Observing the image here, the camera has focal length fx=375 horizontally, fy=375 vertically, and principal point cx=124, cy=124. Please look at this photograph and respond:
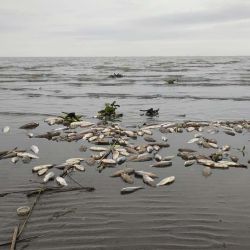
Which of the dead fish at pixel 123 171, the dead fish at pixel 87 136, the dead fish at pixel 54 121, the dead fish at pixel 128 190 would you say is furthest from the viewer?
the dead fish at pixel 54 121

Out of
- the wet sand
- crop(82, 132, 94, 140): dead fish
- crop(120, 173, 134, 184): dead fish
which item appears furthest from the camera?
crop(82, 132, 94, 140): dead fish

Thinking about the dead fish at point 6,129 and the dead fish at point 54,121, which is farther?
the dead fish at point 54,121

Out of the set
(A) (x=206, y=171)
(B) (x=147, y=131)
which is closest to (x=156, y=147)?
(B) (x=147, y=131)

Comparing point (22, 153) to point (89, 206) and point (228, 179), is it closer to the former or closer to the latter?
point (89, 206)

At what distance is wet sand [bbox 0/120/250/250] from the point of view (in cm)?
567

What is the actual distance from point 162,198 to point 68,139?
5.52m

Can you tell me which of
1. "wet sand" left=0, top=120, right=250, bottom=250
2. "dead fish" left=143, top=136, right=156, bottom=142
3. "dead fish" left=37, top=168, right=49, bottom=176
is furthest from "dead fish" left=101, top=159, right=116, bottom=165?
"dead fish" left=143, top=136, right=156, bottom=142

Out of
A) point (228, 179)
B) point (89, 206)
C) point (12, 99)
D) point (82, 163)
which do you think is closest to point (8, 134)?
point (82, 163)

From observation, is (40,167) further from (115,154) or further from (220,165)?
(220,165)

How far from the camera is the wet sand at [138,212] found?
223 inches

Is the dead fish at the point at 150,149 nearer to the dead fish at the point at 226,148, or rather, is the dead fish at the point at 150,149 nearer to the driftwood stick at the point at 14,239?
the dead fish at the point at 226,148

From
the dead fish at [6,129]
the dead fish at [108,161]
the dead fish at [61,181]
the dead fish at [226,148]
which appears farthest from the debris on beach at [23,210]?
the dead fish at [6,129]

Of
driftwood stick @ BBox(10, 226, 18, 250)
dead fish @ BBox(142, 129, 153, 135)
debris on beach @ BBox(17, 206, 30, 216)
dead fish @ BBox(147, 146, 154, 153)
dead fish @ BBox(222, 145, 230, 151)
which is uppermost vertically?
driftwood stick @ BBox(10, 226, 18, 250)

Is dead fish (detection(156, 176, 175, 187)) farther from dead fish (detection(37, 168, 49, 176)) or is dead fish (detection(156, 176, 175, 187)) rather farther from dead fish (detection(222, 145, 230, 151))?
dead fish (detection(222, 145, 230, 151))
